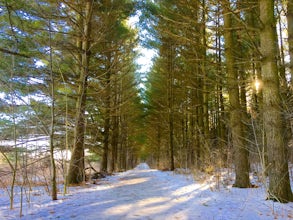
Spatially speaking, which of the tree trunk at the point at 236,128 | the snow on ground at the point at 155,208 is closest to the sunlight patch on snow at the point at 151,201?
the snow on ground at the point at 155,208

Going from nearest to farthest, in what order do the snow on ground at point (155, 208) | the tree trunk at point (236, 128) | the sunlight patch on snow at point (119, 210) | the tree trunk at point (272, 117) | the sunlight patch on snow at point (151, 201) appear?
the snow on ground at point (155, 208)
the sunlight patch on snow at point (119, 210)
the tree trunk at point (272, 117)
the sunlight patch on snow at point (151, 201)
the tree trunk at point (236, 128)

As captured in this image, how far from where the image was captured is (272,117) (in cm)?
452

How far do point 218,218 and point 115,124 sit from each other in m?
Answer: 12.7

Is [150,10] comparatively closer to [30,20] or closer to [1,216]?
[30,20]

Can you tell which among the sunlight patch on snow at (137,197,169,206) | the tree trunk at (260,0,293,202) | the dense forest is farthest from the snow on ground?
the dense forest

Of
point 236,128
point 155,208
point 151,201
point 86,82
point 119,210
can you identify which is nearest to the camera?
point 119,210

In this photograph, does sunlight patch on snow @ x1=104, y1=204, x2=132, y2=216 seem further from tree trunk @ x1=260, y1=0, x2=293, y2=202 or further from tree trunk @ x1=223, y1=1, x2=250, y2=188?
tree trunk @ x1=223, y1=1, x2=250, y2=188

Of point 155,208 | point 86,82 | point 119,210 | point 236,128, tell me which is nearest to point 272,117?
point 236,128

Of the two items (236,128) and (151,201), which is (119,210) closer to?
(151,201)

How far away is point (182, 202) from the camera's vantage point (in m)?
4.60

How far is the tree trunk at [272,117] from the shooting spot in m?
4.29

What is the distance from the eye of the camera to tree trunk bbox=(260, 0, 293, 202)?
169 inches

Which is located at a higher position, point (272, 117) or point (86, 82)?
point (86, 82)

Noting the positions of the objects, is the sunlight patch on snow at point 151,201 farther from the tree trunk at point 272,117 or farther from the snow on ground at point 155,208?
the tree trunk at point 272,117
